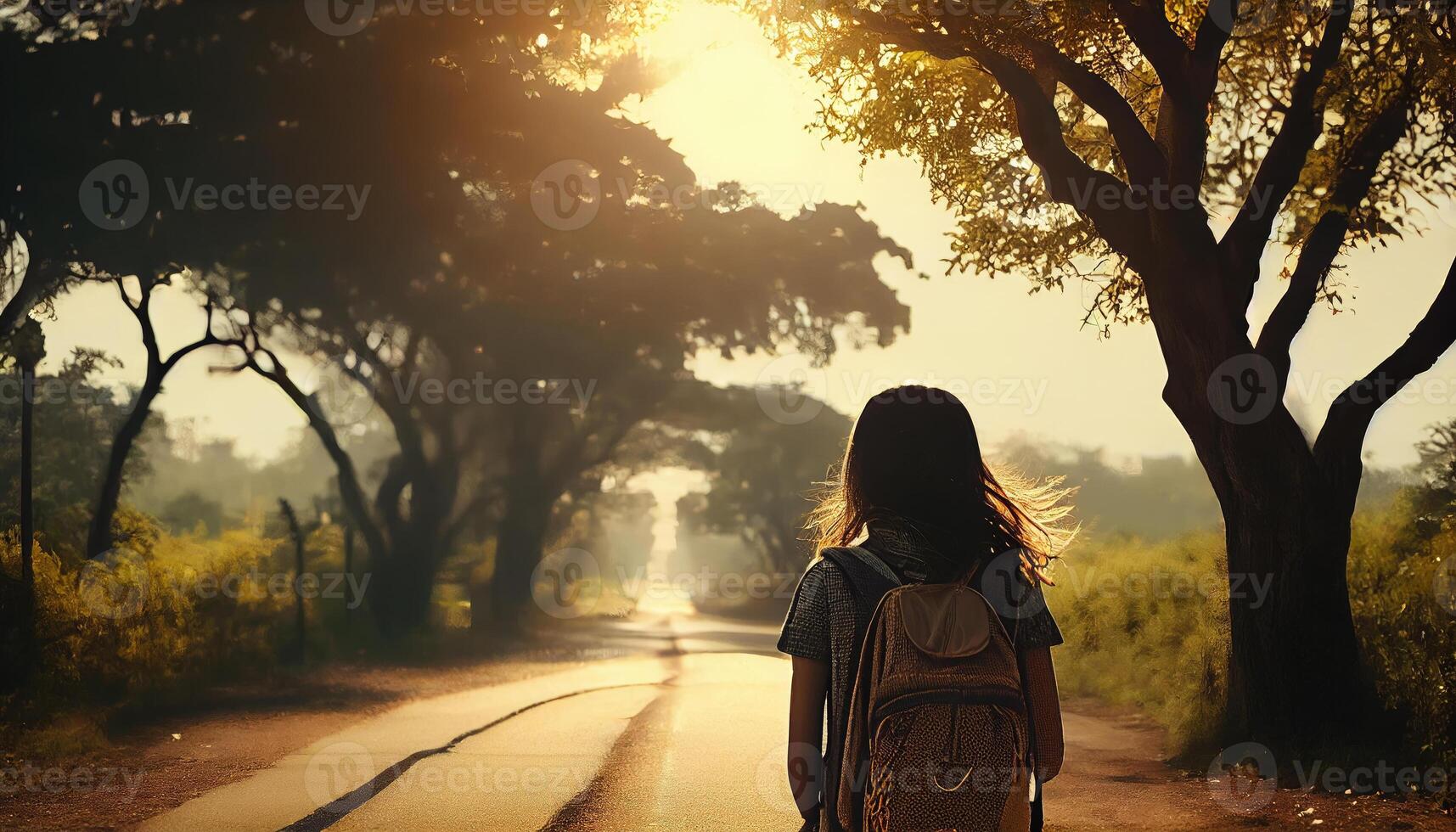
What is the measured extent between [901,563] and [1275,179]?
9.09 meters

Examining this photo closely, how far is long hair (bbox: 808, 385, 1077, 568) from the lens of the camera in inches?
123

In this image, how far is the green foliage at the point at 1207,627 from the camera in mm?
9656

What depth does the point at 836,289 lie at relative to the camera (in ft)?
92.5

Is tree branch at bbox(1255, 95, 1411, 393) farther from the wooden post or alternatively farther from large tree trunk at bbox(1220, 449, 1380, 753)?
the wooden post

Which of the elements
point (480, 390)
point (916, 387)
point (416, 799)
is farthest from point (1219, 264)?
point (480, 390)

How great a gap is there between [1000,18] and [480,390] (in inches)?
855

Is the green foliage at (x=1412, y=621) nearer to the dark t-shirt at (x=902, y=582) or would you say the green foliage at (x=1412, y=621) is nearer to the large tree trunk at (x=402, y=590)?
the dark t-shirt at (x=902, y=582)

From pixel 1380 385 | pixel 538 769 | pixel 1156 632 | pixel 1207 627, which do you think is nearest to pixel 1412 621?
pixel 1380 385

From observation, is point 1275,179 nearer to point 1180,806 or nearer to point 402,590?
point 1180,806

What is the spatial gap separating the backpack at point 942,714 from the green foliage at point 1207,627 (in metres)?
5.35

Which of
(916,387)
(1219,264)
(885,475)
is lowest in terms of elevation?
(885,475)

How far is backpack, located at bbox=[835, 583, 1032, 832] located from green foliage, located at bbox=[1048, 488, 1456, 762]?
5349 millimetres

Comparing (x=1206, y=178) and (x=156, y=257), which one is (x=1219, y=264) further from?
(x=156, y=257)

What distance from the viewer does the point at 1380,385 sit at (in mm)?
10266
